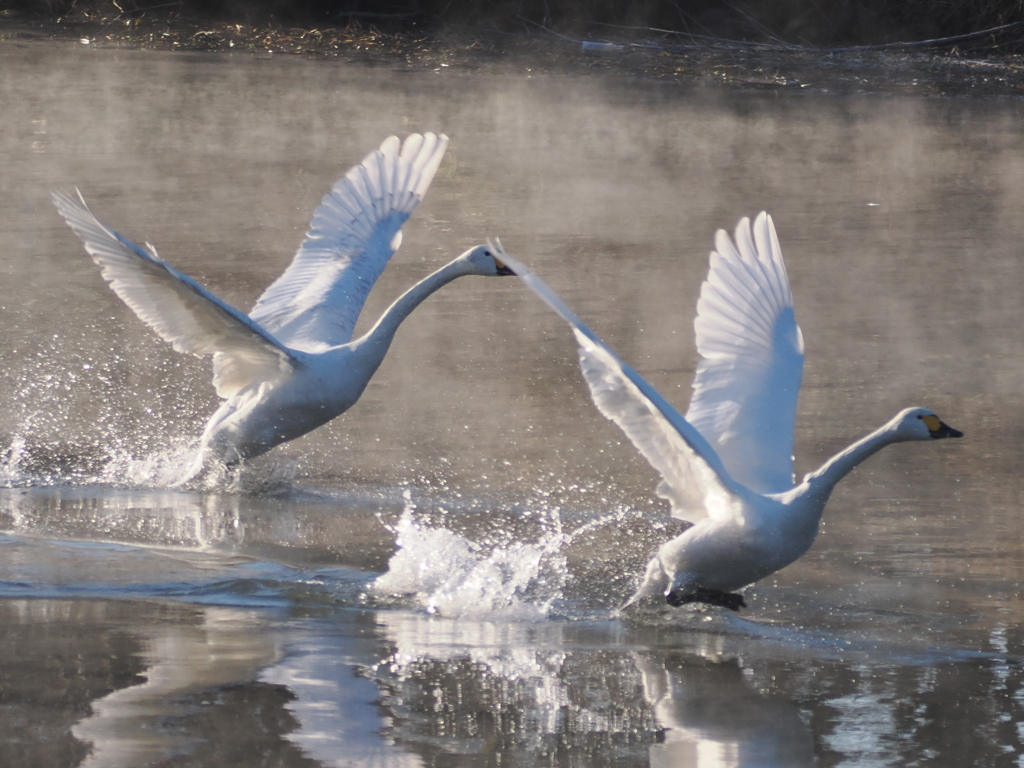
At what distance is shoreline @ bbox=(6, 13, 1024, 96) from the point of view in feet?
71.6

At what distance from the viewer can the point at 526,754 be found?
4.15 meters

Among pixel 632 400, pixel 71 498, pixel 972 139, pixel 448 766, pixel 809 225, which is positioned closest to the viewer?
pixel 448 766

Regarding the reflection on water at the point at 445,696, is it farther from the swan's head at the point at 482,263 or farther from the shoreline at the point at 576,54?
the shoreline at the point at 576,54

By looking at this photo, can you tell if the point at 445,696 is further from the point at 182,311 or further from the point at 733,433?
the point at 182,311

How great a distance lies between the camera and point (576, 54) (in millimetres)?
23266

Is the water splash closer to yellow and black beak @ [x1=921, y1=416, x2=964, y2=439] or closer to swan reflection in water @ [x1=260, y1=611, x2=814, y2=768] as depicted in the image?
swan reflection in water @ [x1=260, y1=611, x2=814, y2=768]

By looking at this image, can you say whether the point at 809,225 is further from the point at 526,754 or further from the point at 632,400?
the point at 526,754

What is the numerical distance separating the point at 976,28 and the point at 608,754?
70.5ft

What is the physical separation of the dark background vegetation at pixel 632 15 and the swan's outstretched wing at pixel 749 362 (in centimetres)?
1826

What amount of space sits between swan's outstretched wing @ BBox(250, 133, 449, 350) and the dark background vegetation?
53.0 feet

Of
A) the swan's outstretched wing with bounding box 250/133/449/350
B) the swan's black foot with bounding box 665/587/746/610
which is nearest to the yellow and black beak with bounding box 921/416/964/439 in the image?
the swan's black foot with bounding box 665/587/746/610

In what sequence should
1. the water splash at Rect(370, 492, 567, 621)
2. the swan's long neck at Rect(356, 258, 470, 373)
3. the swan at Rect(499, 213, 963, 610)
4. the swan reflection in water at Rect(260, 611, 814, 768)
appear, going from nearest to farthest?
the swan reflection in water at Rect(260, 611, 814, 768) → the swan at Rect(499, 213, 963, 610) → the water splash at Rect(370, 492, 567, 621) → the swan's long neck at Rect(356, 258, 470, 373)

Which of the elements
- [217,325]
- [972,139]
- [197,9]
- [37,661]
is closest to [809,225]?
[972,139]

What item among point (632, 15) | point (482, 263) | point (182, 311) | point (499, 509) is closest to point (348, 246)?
point (482, 263)
